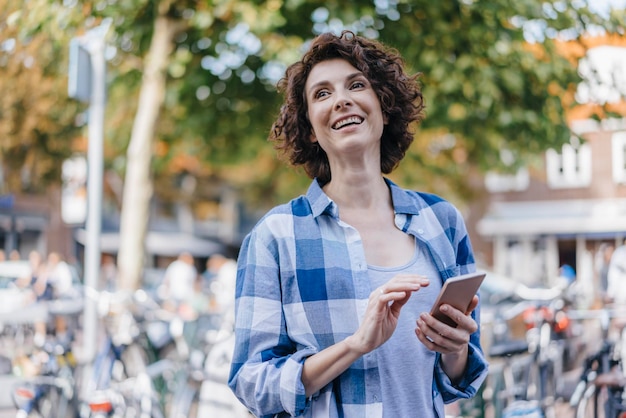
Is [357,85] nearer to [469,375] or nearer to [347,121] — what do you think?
[347,121]

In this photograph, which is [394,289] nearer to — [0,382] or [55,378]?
[55,378]

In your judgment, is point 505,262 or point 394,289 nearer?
point 394,289

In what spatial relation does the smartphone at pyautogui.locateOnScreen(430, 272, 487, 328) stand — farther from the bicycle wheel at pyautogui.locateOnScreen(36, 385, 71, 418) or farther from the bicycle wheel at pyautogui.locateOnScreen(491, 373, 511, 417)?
the bicycle wheel at pyautogui.locateOnScreen(36, 385, 71, 418)

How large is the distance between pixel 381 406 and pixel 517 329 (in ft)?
30.8

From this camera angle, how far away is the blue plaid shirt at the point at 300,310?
170 cm

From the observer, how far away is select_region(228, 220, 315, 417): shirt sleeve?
1.67 metres

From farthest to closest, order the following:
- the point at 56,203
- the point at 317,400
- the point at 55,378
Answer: the point at 56,203, the point at 55,378, the point at 317,400

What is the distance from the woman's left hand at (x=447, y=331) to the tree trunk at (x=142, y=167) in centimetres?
795

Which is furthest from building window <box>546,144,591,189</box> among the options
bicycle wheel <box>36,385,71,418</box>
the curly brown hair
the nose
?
the nose

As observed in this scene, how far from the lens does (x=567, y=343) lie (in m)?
7.01

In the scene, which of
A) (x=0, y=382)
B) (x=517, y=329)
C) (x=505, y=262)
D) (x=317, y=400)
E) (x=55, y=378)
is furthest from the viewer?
(x=505, y=262)

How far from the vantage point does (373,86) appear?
6.50ft

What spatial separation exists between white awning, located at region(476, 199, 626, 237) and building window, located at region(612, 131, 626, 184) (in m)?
0.87

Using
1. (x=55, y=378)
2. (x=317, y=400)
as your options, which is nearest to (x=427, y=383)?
(x=317, y=400)
